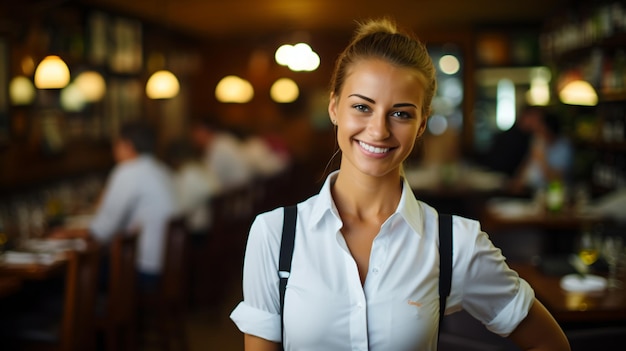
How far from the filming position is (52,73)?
541 centimetres

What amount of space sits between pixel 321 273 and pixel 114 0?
7676 mm

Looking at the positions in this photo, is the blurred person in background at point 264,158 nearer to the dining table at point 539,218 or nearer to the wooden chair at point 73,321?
the dining table at point 539,218

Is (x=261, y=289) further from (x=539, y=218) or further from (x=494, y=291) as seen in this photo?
(x=539, y=218)

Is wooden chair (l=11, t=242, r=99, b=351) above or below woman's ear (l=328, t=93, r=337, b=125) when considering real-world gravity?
below

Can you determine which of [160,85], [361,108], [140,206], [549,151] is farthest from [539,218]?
[361,108]

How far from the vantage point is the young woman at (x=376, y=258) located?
182 cm

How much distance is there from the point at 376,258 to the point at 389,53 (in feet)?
1.64

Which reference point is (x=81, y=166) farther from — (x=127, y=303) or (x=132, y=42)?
(x=127, y=303)

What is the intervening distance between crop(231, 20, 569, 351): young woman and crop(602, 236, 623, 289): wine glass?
1910mm

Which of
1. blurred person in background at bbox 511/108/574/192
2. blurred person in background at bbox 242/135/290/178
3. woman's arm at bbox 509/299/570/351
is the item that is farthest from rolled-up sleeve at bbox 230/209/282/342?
blurred person in background at bbox 242/135/290/178

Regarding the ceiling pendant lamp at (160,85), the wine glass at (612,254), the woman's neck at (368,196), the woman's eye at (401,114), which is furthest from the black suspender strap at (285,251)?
the ceiling pendant lamp at (160,85)

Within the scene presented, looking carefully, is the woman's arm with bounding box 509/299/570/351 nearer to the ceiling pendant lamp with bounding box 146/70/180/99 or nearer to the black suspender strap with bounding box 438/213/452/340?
the black suspender strap with bounding box 438/213/452/340

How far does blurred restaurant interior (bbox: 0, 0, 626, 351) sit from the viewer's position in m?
4.29

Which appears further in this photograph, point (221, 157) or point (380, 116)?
point (221, 157)
